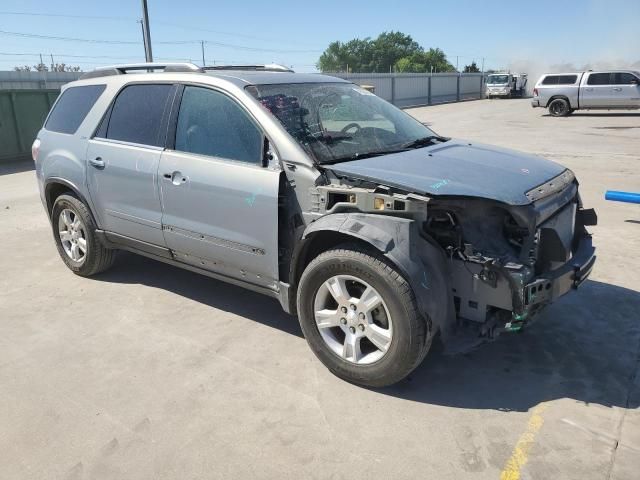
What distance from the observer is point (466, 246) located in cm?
308

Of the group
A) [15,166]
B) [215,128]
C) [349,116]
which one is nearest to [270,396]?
[215,128]

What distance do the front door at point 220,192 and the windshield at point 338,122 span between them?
25 cm

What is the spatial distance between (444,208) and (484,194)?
0.80ft

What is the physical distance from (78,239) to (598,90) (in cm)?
2448

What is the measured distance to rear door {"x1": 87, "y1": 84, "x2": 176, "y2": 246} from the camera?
4.26 m

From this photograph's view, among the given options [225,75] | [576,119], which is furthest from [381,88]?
[225,75]

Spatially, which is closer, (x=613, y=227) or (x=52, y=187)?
(x=52, y=187)

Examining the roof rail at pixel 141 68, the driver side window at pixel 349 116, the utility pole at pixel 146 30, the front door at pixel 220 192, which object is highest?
the utility pole at pixel 146 30

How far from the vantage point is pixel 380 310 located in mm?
3215

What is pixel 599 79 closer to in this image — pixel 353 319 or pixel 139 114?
pixel 139 114

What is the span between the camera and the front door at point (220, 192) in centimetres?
361

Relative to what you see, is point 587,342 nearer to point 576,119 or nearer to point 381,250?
point 381,250

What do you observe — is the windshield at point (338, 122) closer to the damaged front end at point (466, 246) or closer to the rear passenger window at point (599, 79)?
the damaged front end at point (466, 246)

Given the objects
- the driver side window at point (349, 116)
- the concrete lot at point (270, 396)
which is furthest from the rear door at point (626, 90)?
the driver side window at point (349, 116)
